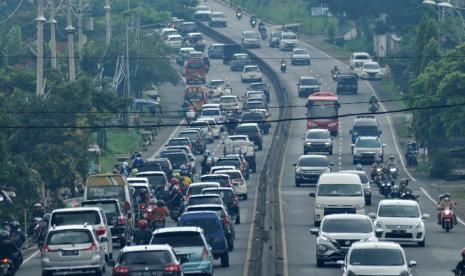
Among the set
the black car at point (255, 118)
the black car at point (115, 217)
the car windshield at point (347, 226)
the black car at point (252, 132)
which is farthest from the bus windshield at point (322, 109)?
the car windshield at point (347, 226)

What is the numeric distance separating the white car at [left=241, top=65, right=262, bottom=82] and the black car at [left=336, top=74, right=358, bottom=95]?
10.4m

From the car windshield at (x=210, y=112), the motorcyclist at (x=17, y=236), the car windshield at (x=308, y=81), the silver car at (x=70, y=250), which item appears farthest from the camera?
the car windshield at (x=308, y=81)

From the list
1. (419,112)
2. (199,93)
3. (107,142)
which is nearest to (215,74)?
(199,93)

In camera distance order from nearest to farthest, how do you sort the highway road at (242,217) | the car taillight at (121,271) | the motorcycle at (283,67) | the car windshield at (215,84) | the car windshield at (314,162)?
the car taillight at (121,271) → the highway road at (242,217) → the car windshield at (314,162) → the car windshield at (215,84) → the motorcycle at (283,67)

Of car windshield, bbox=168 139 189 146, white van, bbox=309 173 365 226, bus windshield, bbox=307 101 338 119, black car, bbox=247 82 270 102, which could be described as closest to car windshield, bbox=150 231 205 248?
white van, bbox=309 173 365 226

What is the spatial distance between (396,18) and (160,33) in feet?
71.5

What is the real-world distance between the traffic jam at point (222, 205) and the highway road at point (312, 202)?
566 millimetres

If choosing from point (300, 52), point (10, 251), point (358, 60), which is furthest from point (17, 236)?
point (300, 52)

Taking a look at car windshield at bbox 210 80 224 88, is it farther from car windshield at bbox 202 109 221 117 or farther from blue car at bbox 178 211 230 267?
blue car at bbox 178 211 230 267

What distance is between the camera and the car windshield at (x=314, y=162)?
7394 cm

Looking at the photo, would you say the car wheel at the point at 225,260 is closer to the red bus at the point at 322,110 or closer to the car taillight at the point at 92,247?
the car taillight at the point at 92,247

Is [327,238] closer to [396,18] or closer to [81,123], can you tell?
[81,123]

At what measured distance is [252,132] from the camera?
92.4 metres

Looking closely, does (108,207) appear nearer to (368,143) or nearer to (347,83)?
(368,143)
